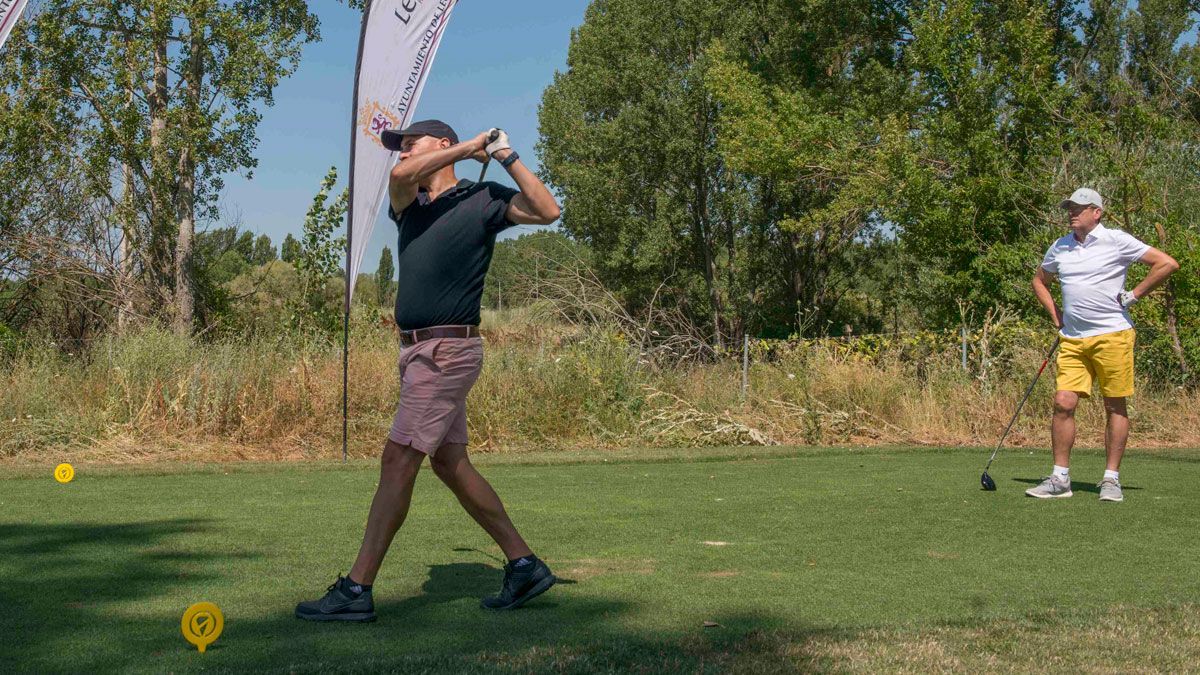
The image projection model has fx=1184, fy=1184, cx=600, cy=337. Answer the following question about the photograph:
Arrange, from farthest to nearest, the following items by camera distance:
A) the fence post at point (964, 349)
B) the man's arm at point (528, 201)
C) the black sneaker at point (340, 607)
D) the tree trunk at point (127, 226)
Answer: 1. the tree trunk at point (127, 226)
2. the fence post at point (964, 349)
3. the man's arm at point (528, 201)
4. the black sneaker at point (340, 607)

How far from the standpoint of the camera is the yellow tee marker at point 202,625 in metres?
3.91

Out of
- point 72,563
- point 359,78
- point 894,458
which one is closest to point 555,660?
point 72,563

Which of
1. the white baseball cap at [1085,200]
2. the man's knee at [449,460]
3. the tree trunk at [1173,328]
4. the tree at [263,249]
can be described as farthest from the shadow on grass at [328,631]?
the tree at [263,249]

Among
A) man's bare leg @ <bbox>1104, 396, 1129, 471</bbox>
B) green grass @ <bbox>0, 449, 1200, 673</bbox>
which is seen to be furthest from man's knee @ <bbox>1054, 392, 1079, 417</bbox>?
green grass @ <bbox>0, 449, 1200, 673</bbox>

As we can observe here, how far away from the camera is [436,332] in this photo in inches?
186

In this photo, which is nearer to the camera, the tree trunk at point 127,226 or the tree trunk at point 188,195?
the tree trunk at point 127,226

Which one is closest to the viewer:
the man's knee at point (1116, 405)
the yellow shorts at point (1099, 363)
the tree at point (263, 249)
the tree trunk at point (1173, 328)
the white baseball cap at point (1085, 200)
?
the white baseball cap at point (1085, 200)

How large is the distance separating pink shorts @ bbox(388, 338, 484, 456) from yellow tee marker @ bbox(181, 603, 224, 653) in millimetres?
1015

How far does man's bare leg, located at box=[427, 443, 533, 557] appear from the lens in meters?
4.92

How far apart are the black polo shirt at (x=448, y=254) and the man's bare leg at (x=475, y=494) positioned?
1.87ft

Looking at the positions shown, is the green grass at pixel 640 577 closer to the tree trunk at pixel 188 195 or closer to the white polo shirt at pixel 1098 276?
the white polo shirt at pixel 1098 276

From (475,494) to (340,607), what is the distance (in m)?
0.76

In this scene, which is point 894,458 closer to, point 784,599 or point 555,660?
point 784,599

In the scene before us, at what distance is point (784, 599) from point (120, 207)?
20.6 m
